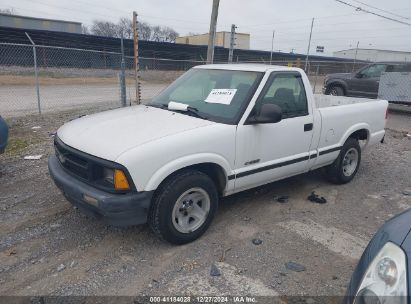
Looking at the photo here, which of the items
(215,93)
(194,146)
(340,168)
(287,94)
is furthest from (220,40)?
(194,146)

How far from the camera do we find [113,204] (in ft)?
9.34

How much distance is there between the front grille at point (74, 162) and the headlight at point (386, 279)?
2.30m

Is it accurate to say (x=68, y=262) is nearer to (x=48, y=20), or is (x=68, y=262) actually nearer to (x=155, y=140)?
(x=155, y=140)

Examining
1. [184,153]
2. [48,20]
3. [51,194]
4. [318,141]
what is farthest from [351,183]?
[48,20]

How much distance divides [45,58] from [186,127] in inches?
844

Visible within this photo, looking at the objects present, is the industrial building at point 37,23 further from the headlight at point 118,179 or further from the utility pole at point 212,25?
the headlight at point 118,179

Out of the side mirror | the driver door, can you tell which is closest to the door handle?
the driver door

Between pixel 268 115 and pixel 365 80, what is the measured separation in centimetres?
1114

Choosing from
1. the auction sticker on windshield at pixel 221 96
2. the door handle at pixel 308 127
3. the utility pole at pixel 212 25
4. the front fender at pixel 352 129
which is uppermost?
the utility pole at pixel 212 25

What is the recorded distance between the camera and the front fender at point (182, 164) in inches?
116

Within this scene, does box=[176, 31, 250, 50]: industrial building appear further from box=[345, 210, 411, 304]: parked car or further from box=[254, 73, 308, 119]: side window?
box=[345, 210, 411, 304]: parked car

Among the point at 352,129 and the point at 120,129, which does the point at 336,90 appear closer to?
the point at 352,129

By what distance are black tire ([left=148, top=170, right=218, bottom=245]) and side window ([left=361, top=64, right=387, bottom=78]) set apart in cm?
1184

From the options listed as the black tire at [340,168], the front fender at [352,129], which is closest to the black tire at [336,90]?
the front fender at [352,129]
